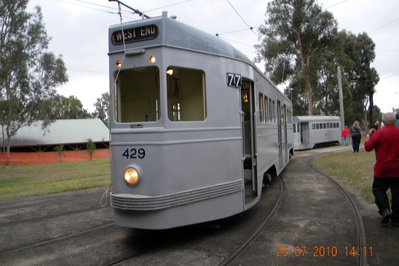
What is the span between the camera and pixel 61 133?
40.8 m

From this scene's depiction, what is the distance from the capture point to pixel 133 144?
4.91 meters

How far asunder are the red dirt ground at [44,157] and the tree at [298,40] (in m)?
20.5

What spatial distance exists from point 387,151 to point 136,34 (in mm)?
4168

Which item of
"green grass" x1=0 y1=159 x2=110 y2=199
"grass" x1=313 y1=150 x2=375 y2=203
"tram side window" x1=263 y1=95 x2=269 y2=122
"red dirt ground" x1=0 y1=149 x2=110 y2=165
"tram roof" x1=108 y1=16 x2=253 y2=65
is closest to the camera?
"tram roof" x1=108 y1=16 x2=253 y2=65

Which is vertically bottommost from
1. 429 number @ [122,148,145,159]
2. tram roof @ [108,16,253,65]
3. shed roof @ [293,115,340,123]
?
429 number @ [122,148,145,159]

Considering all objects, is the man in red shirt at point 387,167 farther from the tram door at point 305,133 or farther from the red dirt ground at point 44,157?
the red dirt ground at point 44,157

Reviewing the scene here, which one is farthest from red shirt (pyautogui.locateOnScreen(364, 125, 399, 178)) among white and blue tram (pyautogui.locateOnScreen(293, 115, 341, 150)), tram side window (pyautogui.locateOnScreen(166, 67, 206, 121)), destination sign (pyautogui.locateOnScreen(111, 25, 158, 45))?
white and blue tram (pyautogui.locateOnScreen(293, 115, 341, 150))

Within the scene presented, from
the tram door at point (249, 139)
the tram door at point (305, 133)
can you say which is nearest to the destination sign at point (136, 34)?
the tram door at point (249, 139)

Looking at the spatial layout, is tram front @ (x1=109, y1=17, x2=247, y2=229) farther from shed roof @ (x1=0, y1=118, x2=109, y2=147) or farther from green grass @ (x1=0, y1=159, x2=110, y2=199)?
shed roof @ (x1=0, y1=118, x2=109, y2=147)

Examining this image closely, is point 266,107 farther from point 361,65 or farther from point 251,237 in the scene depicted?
point 361,65

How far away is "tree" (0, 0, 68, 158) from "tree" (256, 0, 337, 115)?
68.1ft

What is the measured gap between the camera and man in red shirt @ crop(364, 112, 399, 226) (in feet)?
17.9

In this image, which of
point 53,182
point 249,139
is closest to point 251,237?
point 249,139

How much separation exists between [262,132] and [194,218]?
281 centimetres
